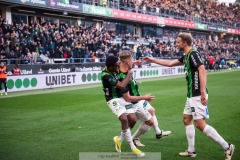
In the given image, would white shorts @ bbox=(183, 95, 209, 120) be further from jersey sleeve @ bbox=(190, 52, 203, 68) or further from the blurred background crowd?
the blurred background crowd

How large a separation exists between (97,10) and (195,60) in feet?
94.6

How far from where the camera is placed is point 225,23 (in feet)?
213

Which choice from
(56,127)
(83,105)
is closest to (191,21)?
(83,105)

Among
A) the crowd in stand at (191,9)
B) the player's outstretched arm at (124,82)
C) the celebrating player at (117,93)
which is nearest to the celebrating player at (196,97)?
the celebrating player at (117,93)

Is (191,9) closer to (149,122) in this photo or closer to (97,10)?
(97,10)

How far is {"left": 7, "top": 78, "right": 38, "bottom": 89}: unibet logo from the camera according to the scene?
20.6m

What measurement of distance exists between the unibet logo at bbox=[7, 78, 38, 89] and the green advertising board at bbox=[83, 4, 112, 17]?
12515 mm

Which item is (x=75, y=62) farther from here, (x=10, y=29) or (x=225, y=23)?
(x=225, y=23)

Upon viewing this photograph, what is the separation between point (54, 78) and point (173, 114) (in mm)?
14706

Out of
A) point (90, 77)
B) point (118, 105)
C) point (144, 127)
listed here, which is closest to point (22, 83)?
point (90, 77)

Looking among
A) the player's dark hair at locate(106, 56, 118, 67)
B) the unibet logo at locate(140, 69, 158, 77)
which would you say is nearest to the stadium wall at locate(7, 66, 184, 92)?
the unibet logo at locate(140, 69, 158, 77)

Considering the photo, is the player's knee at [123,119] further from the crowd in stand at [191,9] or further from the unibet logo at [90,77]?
the crowd in stand at [191,9]

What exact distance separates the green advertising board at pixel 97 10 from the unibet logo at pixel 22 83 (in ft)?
41.1

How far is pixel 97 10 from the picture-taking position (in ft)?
110
